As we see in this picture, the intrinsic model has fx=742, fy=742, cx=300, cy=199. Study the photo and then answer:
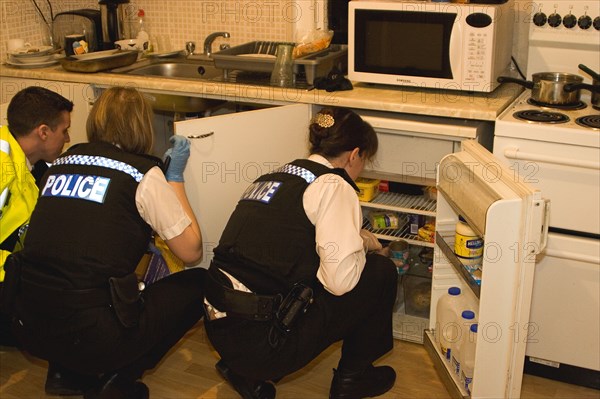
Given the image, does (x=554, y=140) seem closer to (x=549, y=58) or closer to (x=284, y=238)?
(x=549, y=58)

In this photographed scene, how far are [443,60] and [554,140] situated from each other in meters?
0.52

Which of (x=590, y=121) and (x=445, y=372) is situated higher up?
(x=590, y=121)

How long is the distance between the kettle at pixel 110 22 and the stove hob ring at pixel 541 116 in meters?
1.83

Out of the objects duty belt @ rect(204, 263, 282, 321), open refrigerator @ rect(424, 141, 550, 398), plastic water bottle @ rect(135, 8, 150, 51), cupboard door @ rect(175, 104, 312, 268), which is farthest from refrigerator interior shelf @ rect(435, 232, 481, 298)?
plastic water bottle @ rect(135, 8, 150, 51)

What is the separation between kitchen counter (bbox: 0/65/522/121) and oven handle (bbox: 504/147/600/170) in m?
0.14

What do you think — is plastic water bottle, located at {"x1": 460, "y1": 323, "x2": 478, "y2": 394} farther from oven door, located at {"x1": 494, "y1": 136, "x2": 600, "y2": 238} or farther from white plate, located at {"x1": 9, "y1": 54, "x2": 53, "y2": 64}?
white plate, located at {"x1": 9, "y1": 54, "x2": 53, "y2": 64}

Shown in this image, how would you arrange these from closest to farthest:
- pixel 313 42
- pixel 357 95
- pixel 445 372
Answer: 1. pixel 445 372
2. pixel 357 95
3. pixel 313 42

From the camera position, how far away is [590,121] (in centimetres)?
226

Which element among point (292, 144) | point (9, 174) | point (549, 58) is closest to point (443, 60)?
point (549, 58)

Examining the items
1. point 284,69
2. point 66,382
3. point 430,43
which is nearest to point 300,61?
point 284,69

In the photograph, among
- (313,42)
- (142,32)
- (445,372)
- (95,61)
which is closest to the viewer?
(445,372)

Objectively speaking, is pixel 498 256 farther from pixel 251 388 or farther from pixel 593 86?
pixel 251 388

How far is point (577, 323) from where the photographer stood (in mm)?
2332

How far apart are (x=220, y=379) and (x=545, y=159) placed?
1262 millimetres
